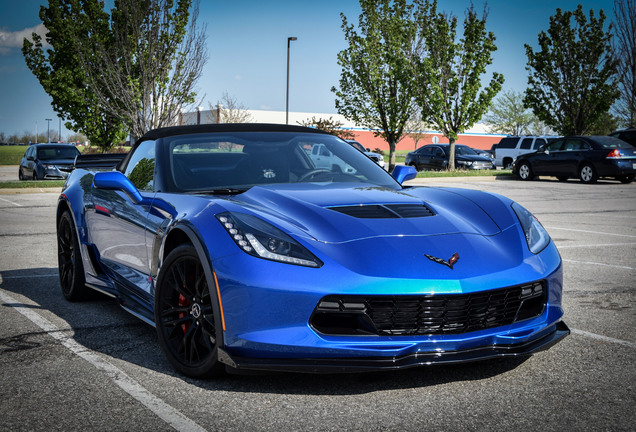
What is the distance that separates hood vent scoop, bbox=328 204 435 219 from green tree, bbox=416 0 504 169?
933 inches

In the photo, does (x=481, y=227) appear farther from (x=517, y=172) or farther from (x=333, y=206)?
(x=517, y=172)

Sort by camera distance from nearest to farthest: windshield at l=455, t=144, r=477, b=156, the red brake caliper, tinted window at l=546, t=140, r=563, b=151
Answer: the red brake caliper < tinted window at l=546, t=140, r=563, b=151 < windshield at l=455, t=144, r=477, b=156

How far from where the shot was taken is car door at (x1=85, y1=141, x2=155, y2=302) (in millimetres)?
4332

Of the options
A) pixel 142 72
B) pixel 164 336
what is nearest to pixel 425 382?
pixel 164 336

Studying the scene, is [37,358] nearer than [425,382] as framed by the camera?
No

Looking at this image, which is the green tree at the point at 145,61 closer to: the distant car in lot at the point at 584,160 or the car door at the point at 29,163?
the car door at the point at 29,163

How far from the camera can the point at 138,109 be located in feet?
73.8

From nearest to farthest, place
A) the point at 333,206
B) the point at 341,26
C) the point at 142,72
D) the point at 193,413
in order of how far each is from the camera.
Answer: the point at 193,413, the point at 333,206, the point at 142,72, the point at 341,26

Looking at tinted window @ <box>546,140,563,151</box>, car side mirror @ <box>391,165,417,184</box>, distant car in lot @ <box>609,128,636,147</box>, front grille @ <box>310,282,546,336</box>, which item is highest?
distant car in lot @ <box>609,128,636,147</box>

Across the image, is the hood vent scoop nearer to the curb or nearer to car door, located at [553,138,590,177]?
the curb

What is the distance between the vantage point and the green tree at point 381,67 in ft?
98.5

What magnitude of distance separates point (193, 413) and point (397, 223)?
138cm

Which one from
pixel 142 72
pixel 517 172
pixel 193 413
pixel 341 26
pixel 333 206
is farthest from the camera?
pixel 341 26

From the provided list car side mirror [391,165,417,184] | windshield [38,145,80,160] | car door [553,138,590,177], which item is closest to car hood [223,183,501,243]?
car side mirror [391,165,417,184]
